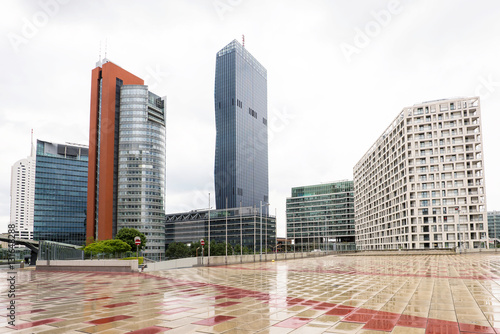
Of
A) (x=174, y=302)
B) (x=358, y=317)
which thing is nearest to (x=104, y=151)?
(x=174, y=302)

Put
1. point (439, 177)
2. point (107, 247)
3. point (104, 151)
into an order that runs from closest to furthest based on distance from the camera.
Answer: point (107, 247), point (439, 177), point (104, 151)

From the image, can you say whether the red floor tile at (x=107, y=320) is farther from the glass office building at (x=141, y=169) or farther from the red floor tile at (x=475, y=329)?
the glass office building at (x=141, y=169)

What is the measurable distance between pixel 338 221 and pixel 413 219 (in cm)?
8111

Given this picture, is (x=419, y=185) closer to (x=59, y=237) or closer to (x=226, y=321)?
(x=226, y=321)

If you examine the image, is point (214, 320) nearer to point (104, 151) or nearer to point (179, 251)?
point (179, 251)

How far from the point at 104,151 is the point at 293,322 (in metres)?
161

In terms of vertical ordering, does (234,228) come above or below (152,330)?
below

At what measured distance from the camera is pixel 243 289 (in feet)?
68.0

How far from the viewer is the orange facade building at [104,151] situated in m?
155

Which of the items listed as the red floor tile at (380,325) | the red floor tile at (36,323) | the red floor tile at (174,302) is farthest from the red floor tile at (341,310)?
the red floor tile at (36,323)

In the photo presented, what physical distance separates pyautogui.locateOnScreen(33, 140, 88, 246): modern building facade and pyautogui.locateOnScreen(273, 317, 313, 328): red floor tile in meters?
193

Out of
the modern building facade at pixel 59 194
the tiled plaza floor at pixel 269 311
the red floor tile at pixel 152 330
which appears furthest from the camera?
the modern building facade at pixel 59 194

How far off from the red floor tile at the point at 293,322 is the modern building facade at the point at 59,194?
192541mm

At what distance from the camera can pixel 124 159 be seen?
534ft
